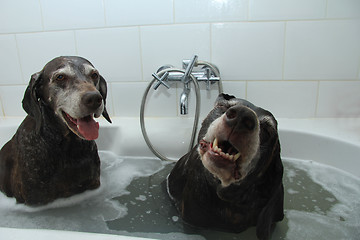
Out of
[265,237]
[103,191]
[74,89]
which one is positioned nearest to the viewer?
[265,237]

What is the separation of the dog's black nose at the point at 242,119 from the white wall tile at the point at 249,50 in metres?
1.15

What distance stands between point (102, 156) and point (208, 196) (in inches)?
44.6

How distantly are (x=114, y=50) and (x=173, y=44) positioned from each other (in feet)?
1.40

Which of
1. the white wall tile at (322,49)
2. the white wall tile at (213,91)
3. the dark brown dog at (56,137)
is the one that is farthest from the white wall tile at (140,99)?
the white wall tile at (322,49)

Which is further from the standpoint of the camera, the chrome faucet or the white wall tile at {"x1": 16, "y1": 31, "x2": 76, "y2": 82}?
the white wall tile at {"x1": 16, "y1": 31, "x2": 76, "y2": 82}

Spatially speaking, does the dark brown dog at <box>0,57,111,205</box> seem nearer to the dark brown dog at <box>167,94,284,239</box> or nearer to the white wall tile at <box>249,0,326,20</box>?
the dark brown dog at <box>167,94,284,239</box>

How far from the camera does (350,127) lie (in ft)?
5.81

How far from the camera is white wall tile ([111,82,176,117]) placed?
2.02 meters

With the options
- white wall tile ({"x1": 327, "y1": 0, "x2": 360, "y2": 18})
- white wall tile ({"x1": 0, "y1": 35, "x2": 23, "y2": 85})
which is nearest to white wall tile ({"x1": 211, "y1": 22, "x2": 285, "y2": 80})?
white wall tile ({"x1": 327, "y1": 0, "x2": 360, "y2": 18})

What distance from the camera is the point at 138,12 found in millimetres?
1872

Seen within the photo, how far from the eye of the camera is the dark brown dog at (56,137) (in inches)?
47.4

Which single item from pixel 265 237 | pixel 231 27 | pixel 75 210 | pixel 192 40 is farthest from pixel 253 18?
pixel 75 210

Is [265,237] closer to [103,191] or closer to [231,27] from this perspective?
[103,191]

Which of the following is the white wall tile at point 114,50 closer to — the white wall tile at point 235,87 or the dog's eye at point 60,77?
the white wall tile at point 235,87
